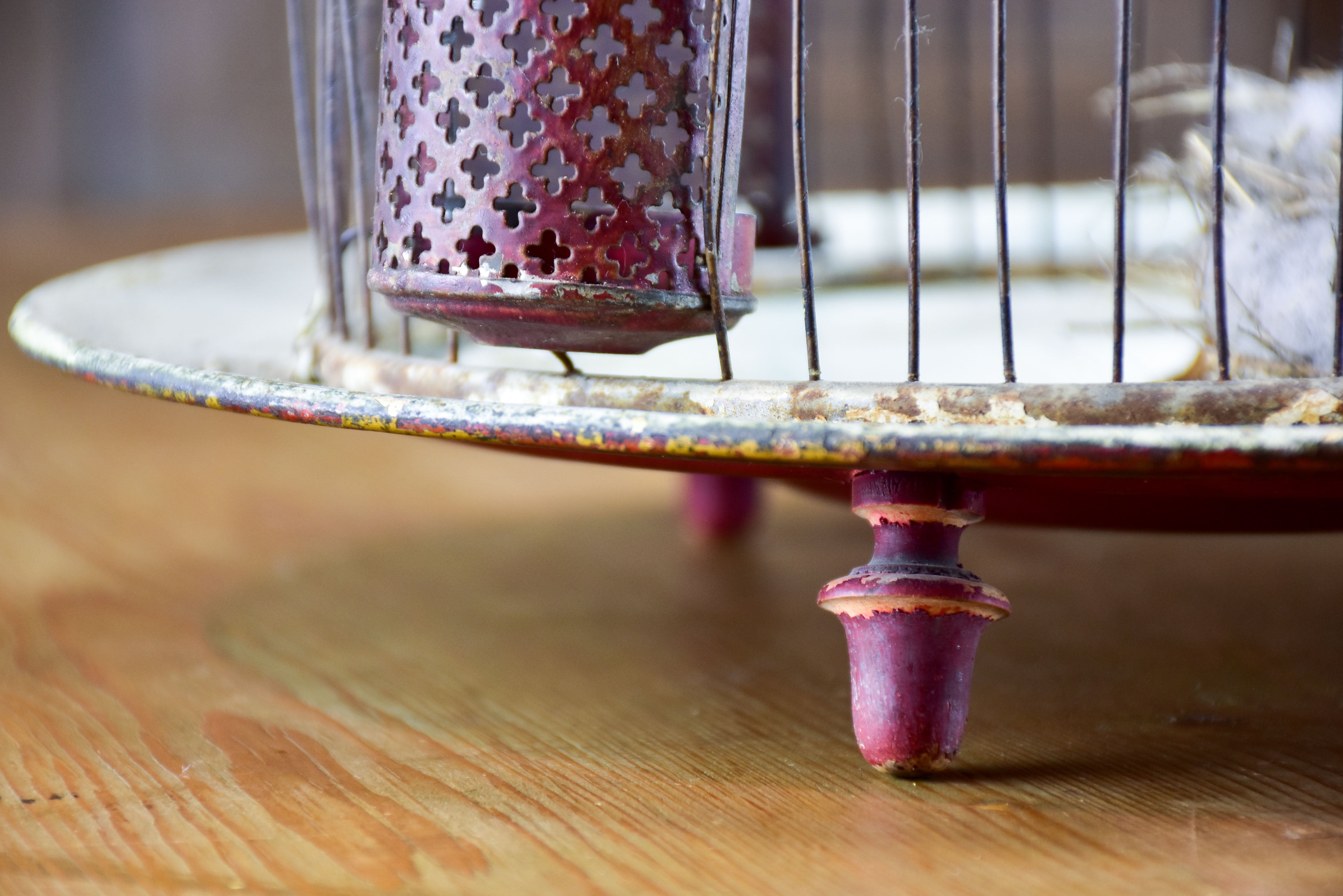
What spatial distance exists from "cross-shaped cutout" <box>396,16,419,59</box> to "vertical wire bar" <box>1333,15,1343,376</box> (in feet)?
1.08

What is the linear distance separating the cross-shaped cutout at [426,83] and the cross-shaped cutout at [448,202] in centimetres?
3

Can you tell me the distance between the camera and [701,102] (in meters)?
0.47

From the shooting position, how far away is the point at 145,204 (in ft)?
7.86

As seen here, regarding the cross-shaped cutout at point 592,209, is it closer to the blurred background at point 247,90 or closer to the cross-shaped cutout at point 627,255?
the cross-shaped cutout at point 627,255

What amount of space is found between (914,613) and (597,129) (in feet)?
0.66

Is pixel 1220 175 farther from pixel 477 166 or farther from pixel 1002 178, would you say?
pixel 477 166

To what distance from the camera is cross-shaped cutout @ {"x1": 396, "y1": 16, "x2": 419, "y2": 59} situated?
48 cm

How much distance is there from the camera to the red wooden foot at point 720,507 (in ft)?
3.13

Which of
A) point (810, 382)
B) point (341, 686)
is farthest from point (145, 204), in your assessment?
point (810, 382)

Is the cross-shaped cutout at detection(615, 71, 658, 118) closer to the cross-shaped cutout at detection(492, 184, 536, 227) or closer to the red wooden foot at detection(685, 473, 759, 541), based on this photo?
the cross-shaped cutout at detection(492, 184, 536, 227)

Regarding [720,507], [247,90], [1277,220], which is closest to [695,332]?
[1277,220]

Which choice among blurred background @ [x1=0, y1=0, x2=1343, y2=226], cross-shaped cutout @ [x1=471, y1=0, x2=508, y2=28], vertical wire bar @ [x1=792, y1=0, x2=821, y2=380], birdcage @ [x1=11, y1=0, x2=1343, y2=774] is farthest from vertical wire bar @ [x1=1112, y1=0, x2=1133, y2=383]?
blurred background @ [x1=0, y1=0, x2=1343, y2=226]

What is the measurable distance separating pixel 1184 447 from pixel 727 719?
0.26m

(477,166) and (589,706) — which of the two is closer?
(477,166)
